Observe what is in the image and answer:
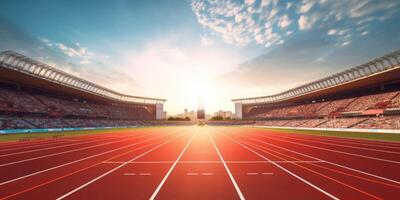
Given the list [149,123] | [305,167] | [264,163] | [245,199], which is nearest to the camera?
[245,199]

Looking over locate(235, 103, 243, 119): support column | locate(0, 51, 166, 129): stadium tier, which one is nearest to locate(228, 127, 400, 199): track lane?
locate(0, 51, 166, 129): stadium tier

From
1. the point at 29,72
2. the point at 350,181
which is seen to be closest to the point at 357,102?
the point at 350,181

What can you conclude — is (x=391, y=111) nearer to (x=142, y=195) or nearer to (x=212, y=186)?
(x=212, y=186)

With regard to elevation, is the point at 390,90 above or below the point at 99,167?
above

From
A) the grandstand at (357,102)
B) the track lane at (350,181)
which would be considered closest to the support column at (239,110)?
the grandstand at (357,102)

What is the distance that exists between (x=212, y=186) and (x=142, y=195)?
6.72 feet

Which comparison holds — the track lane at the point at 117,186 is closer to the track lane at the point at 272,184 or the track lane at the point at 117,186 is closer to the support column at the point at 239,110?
the track lane at the point at 272,184

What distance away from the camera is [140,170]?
289 inches

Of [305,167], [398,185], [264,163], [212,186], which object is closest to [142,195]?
[212,186]

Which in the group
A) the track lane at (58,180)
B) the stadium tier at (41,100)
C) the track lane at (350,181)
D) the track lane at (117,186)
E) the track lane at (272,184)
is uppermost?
the stadium tier at (41,100)

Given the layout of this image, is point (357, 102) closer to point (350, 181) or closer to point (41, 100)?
point (350, 181)

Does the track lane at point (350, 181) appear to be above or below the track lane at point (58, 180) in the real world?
above

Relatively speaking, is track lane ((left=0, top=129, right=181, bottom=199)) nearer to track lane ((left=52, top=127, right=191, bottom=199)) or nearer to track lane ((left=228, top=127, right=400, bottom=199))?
track lane ((left=52, top=127, right=191, bottom=199))

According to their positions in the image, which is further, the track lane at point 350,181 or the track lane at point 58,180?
the track lane at point 58,180
